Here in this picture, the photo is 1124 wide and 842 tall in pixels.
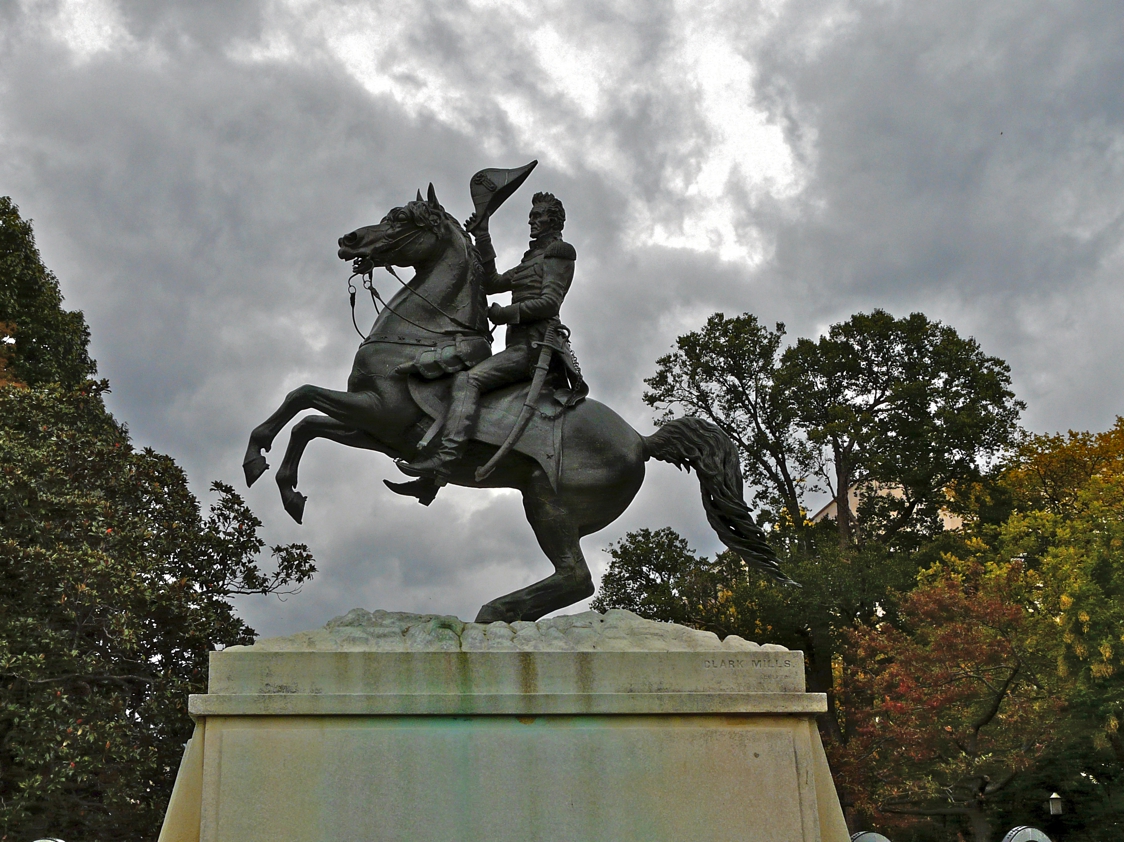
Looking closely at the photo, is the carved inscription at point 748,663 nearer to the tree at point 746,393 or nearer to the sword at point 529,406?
the sword at point 529,406

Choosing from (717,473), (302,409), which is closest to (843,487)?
(717,473)

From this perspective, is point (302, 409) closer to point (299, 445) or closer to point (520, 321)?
point (299, 445)

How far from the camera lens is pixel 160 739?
13617 millimetres

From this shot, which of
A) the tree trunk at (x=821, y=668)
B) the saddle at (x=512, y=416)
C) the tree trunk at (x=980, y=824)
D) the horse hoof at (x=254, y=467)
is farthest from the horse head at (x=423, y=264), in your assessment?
the tree trunk at (x=821, y=668)

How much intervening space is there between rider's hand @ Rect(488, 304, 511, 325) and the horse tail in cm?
129

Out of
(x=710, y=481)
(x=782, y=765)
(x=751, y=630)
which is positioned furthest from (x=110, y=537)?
(x=751, y=630)

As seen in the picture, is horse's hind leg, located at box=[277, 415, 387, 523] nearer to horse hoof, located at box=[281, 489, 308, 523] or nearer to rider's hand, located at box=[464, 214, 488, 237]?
horse hoof, located at box=[281, 489, 308, 523]

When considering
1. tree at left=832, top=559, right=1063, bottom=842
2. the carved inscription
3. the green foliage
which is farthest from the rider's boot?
tree at left=832, top=559, right=1063, bottom=842

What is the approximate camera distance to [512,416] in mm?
7117

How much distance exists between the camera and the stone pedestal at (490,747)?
5430mm

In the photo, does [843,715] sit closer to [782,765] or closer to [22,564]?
[22,564]

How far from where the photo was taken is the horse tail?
291 inches

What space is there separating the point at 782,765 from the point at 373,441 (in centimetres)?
338

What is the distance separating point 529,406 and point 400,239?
5.03 feet
